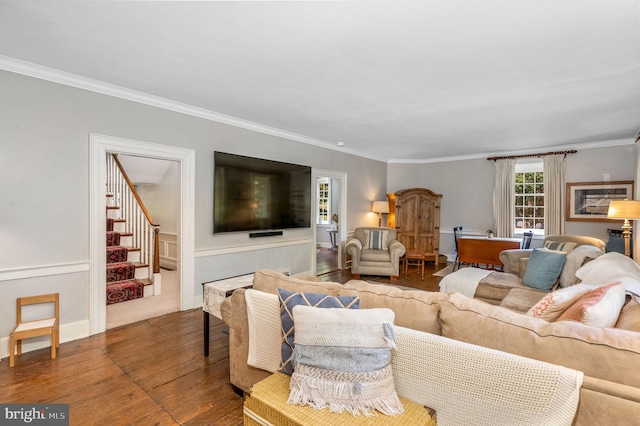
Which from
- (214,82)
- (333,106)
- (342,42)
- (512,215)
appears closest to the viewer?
(342,42)

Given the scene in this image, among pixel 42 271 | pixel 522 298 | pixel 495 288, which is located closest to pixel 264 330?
pixel 42 271

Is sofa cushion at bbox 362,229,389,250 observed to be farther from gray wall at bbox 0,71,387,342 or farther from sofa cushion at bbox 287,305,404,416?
sofa cushion at bbox 287,305,404,416

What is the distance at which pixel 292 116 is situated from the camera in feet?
13.5

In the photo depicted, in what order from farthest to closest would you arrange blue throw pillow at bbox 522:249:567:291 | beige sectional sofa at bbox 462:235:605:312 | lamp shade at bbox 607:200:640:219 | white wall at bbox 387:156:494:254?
white wall at bbox 387:156:494:254 < lamp shade at bbox 607:200:640:219 < blue throw pillow at bbox 522:249:567:291 < beige sectional sofa at bbox 462:235:605:312

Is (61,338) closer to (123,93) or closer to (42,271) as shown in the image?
(42,271)

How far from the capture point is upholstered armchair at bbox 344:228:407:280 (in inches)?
216

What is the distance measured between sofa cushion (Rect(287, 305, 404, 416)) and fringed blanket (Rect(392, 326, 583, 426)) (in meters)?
0.11

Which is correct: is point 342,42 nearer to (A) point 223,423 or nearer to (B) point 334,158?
(A) point 223,423

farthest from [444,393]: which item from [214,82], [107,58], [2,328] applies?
[2,328]

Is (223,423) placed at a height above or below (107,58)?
below

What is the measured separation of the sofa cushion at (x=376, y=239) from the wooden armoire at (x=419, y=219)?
1.30 meters

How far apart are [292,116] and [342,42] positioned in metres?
1.94

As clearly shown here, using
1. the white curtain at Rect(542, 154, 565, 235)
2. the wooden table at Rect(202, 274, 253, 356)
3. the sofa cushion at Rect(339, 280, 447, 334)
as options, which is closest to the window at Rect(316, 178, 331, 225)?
the white curtain at Rect(542, 154, 565, 235)

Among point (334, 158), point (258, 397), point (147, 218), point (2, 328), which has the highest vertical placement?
point (334, 158)
